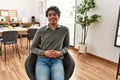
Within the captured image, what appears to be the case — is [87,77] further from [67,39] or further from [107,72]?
[67,39]

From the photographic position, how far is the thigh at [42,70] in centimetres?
174

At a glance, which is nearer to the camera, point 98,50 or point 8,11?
point 98,50

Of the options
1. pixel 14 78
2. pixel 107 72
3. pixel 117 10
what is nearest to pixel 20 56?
pixel 14 78

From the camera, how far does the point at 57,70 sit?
5.99 ft

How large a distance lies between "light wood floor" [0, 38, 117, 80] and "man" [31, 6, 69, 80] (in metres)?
1.08

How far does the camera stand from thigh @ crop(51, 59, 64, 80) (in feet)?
5.79

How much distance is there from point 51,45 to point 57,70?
372mm

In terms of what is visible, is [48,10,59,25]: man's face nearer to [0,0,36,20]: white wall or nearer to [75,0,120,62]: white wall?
[75,0,120,62]: white wall

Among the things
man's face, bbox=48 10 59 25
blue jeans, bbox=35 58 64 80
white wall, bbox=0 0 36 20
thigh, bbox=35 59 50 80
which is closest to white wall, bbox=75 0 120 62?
man's face, bbox=48 10 59 25

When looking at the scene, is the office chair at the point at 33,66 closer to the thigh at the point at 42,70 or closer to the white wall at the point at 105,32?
the thigh at the point at 42,70

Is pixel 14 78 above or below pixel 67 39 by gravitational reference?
below

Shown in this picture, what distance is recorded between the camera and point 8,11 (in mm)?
6750

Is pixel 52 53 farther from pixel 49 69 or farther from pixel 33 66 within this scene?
pixel 33 66

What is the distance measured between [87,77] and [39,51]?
1.41 meters
